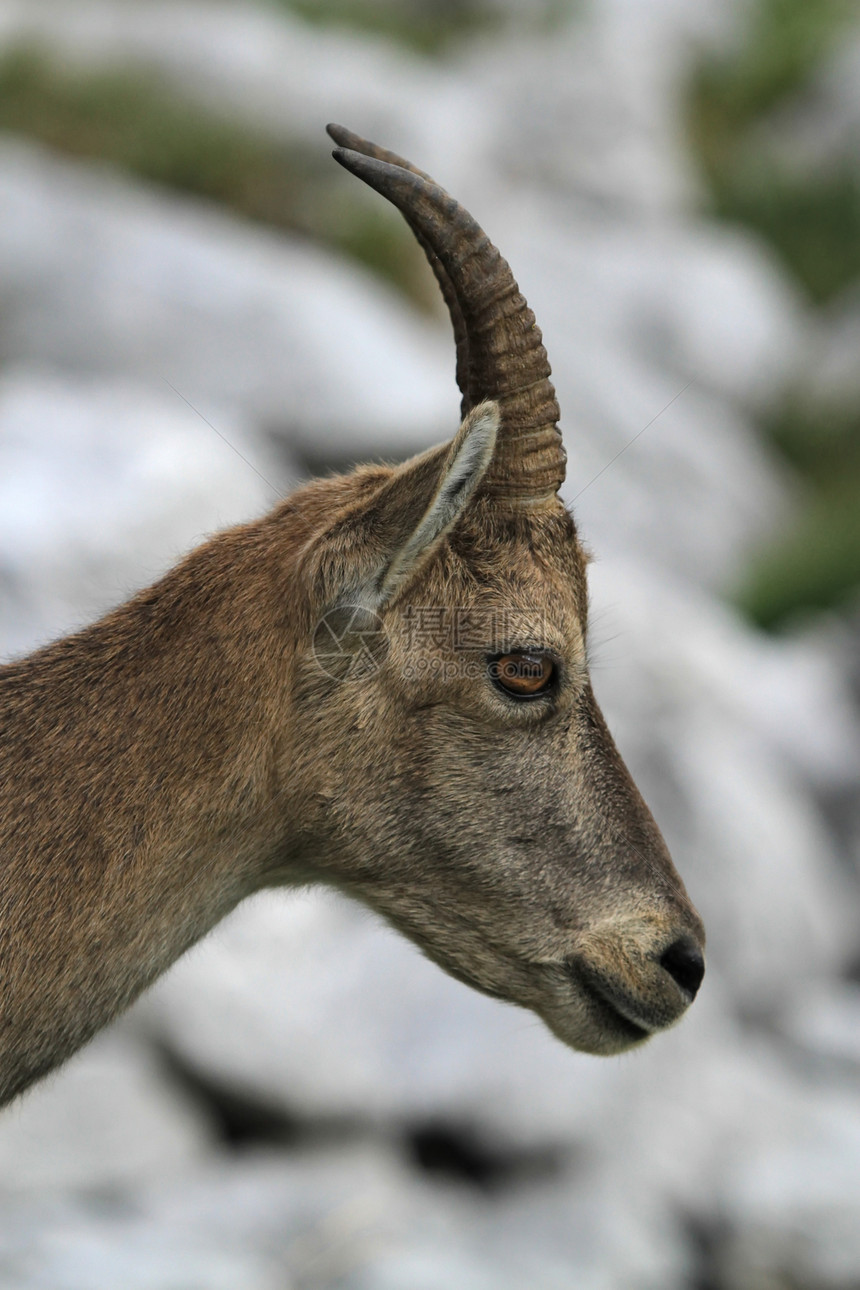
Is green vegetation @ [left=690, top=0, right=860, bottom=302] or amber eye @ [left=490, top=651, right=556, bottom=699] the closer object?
amber eye @ [left=490, top=651, right=556, bottom=699]

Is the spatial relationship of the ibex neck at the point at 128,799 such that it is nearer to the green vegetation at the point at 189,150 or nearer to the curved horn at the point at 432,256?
the curved horn at the point at 432,256

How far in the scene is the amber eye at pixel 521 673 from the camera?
4.77 metres

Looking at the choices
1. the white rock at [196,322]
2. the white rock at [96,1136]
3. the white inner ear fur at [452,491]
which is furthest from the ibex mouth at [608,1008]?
the white rock at [196,322]

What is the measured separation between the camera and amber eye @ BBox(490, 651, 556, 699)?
4.77m

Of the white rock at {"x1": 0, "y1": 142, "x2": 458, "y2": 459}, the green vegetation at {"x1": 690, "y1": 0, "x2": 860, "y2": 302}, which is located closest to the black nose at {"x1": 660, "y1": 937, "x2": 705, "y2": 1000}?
the white rock at {"x1": 0, "y1": 142, "x2": 458, "y2": 459}

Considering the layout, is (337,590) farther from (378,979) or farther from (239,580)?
(378,979)

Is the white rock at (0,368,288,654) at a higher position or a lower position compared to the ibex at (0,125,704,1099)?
lower

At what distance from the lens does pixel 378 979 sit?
1004 cm

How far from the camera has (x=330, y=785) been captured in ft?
15.4

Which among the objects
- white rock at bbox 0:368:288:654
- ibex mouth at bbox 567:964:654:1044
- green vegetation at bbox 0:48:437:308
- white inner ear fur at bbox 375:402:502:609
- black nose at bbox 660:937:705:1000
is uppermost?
white inner ear fur at bbox 375:402:502:609

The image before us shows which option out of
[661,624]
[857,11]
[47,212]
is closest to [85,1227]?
[661,624]

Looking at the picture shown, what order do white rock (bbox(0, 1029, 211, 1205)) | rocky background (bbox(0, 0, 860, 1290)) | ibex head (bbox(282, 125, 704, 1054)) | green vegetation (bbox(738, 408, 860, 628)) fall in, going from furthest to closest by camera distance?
green vegetation (bbox(738, 408, 860, 628)) → rocky background (bbox(0, 0, 860, 1290)) → white rock (bbox(0, 1029, 211, 1205)) → ibex head (bbox(282, 125, 704, 1054))

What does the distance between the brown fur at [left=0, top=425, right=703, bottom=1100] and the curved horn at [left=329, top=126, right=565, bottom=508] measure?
5.7 inches

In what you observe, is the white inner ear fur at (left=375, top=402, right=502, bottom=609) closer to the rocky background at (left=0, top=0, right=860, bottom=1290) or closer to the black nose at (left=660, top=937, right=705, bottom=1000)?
the rocky background at (left=0, top=0, right=860, bottom=1290)
